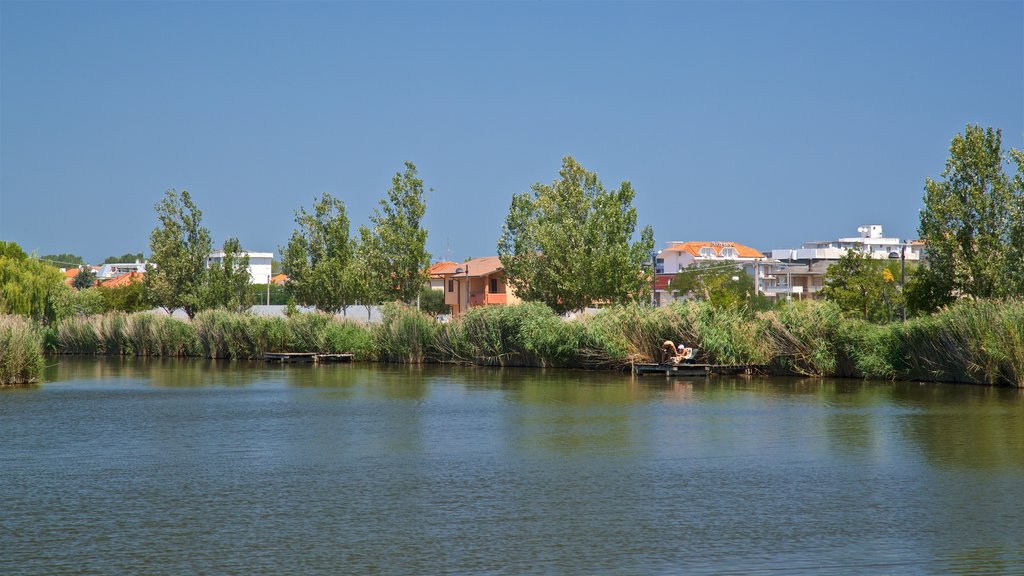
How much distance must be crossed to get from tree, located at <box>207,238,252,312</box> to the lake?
37.1 m

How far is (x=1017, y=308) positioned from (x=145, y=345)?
155 ft

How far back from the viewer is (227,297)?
221 ft

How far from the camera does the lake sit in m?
12.4

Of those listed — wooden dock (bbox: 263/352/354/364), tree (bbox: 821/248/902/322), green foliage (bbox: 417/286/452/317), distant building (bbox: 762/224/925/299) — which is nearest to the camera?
wooden dock (bbox: 263/352/354/364)

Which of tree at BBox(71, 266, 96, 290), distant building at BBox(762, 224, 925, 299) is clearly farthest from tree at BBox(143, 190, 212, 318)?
tree at BBox(71, 266, 96, 290)

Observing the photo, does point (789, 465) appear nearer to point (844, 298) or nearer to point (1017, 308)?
point (1017, 308)

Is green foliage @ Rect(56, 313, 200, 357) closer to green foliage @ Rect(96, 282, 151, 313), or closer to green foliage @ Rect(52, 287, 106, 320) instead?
green foliage @ Rect(52, 287, 106, 320)

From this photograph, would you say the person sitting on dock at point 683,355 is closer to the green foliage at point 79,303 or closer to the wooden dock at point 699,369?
the wooden dock at point 699,369

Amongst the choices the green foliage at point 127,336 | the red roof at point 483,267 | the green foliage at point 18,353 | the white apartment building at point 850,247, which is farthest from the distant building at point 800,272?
the green foliage at point 18,353

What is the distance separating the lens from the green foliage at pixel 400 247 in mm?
60469

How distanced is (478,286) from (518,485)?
80.2 meters

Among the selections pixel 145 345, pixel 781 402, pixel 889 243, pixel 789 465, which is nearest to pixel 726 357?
pixel 781 402

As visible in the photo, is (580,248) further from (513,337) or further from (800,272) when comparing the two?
(800,272)

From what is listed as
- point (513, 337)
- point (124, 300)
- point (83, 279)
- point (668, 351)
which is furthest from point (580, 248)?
point (83, 279)
